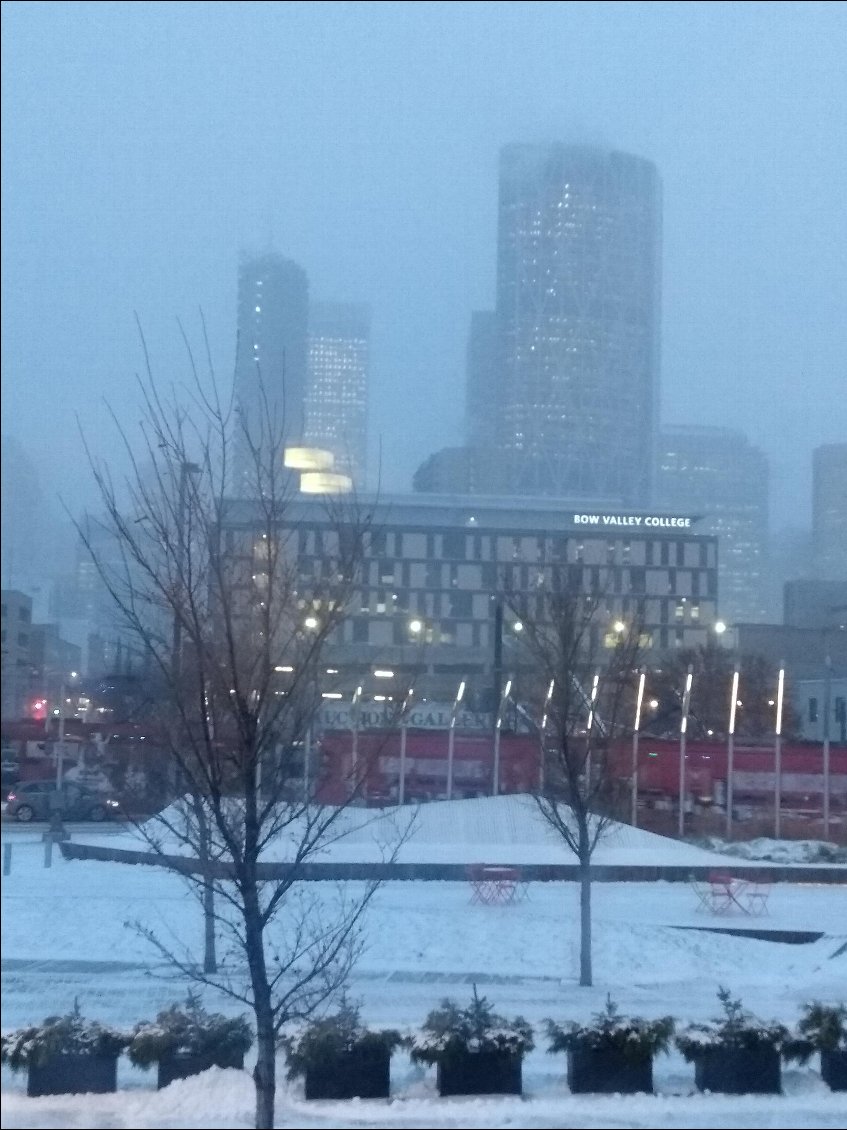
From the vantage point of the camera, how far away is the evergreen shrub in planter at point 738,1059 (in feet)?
24.5

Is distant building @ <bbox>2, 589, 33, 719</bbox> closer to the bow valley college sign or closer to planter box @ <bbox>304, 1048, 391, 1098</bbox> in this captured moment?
planter box @ <bbox>304, 1048, 391, 1098</bbox>

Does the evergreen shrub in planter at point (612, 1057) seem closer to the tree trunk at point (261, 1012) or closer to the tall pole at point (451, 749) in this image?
the tree trunk at point (261, 1012)

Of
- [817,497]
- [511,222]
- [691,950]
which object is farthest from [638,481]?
[691,950]

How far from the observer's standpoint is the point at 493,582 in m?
21.8

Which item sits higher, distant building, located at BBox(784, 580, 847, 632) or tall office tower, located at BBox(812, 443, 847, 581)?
tall office tower, located at BBox(812, 443, 847, 581)

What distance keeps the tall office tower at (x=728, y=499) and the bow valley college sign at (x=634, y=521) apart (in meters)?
1.77

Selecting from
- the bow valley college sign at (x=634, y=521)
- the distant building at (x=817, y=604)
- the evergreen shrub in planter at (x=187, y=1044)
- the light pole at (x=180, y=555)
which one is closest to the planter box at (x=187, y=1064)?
the evergreen shrub in planter at (x=187, y=1044)

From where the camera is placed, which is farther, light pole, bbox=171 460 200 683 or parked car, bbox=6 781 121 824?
parked car, bbox=6 781 121 824

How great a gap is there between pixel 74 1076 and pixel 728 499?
37.4m

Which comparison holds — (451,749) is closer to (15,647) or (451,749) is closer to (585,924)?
(585,924)

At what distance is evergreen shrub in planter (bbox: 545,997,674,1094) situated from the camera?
741 cm

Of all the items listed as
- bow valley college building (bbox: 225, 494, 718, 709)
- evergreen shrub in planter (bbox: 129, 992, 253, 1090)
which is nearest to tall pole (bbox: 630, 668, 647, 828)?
bow valley college building (bbox: 225, 494, 718, 709)

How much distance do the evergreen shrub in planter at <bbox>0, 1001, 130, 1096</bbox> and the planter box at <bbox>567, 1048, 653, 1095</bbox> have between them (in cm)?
252

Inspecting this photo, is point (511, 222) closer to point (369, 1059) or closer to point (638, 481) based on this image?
point (638, 481)
